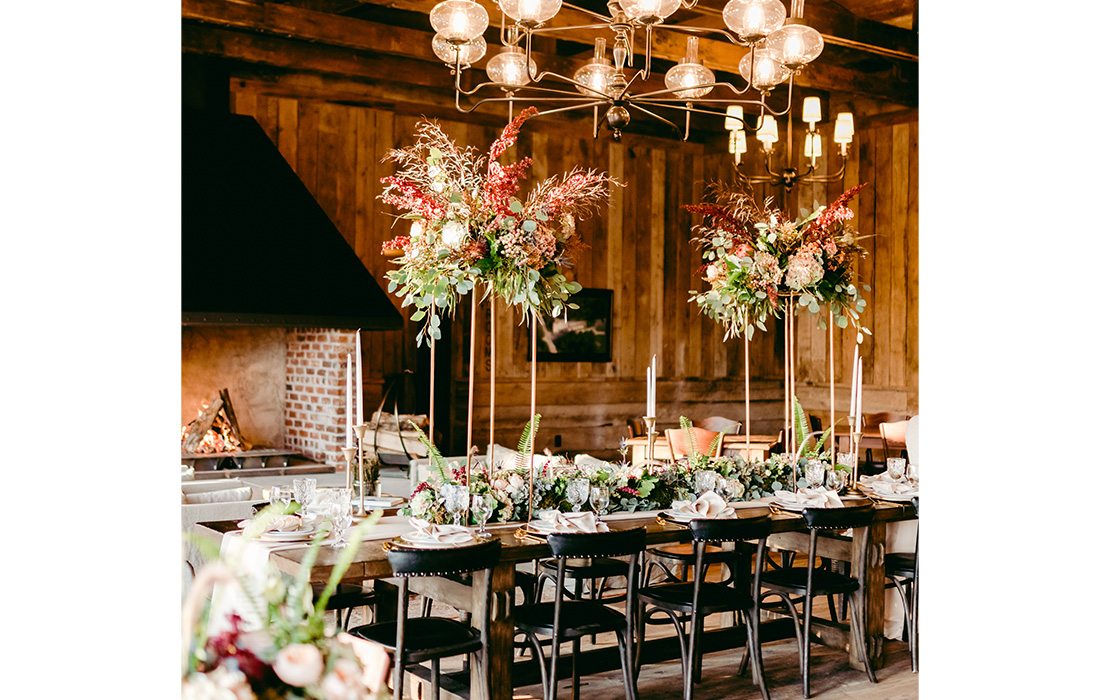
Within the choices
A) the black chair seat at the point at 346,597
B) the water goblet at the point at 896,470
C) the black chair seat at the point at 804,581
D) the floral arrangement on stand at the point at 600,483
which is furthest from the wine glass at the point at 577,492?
the water goblet at the point at 896,470

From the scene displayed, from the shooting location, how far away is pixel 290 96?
9.77 m

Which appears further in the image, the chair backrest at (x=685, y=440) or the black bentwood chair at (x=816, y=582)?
the chair backrest at (x=685, y=440)

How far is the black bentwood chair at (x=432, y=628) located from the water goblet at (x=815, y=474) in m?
2.23

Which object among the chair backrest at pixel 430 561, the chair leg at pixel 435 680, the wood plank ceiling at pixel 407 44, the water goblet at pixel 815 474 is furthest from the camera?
the wood plank ceiling at pixel 407 44

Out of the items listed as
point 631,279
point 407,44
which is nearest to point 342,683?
point 407,44

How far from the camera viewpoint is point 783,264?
550cm

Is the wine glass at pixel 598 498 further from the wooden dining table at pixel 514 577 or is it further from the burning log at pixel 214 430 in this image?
the burning log at pixel 214 430

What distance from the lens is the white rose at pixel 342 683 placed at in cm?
143

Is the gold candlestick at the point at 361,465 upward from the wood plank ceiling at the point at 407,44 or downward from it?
downward

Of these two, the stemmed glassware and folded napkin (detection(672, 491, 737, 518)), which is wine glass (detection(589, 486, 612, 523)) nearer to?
folded napkin (detection(672, 491, 737, 518))

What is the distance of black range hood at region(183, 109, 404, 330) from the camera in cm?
739

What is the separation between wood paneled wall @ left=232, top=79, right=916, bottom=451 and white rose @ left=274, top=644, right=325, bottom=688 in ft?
29.9
